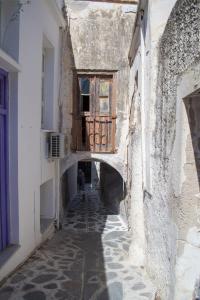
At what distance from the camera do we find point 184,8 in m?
3.41

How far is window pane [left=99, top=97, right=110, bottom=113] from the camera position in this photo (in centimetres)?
1025

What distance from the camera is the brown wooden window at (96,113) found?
10.2 m

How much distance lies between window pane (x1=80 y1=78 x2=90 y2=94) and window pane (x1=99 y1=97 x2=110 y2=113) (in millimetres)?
503

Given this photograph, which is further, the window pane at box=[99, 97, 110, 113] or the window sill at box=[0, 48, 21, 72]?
the window pane at box=[99, 97, 110, 113]

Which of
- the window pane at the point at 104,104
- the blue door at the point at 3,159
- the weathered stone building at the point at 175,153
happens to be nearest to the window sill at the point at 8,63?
the blue door at the point at 3,159

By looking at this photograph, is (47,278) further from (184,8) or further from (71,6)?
(71,6)

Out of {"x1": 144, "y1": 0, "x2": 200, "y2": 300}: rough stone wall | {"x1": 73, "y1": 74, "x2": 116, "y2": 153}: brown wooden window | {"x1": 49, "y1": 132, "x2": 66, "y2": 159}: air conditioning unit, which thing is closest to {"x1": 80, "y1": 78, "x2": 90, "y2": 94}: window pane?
{"x1": 73, "y1": 74, "x2": 116, "y2": 153}: brown wooden window

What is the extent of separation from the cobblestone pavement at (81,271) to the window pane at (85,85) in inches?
165

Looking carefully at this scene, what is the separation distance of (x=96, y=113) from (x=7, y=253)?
580cm

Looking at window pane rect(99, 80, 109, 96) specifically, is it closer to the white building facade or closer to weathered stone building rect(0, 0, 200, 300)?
weathered stone building rect(0, 0, 200, 300)

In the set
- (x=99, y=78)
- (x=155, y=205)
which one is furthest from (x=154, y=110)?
(x=99, y=78)

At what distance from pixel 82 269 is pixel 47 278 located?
0.86 metres

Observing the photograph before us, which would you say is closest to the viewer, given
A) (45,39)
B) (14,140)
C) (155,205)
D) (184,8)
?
(184,8)

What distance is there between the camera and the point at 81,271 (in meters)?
6.30
